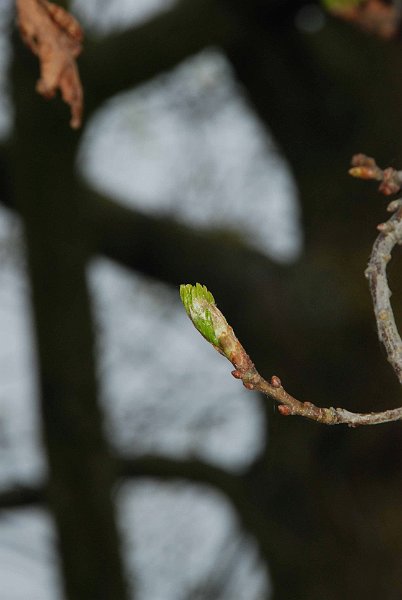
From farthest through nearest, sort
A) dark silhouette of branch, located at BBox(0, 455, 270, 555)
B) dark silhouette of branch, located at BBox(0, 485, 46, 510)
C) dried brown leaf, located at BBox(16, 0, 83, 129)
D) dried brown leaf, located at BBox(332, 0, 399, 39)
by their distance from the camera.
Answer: dark silhouette of branch, located at BBox(0, 485, 46, 510)
dark silhouette of branch, located at BBox(0, 455, 270, 555)
dried brown leaf, located at BBox(332, 0, 399, 39)
dried brown leaf, located at BBox(16, 0, 83, 129)

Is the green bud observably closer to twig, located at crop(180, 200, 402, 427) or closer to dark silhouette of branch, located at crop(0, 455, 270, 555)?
twig, located at crop(180, 200, 402, 427)

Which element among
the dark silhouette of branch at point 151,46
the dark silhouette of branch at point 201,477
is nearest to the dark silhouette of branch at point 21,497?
the dark silhouette of branch at point 201,477

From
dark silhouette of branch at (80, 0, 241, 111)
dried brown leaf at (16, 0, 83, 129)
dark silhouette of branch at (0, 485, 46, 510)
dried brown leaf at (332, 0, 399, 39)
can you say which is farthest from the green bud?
dark silhouette of branch at (0, 485, 46, 510)

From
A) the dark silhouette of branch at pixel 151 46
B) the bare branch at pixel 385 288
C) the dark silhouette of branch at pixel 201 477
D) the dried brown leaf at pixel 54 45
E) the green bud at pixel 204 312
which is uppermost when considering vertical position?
the bare branch at pixel 385 288

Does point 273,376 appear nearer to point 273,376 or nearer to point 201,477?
point 273,376

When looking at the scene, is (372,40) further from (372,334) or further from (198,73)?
(372,334)

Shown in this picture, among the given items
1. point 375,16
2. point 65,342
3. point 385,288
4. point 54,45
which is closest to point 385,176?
point 385,288

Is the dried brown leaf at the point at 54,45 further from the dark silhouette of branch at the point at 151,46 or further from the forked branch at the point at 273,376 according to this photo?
the dark silhouette of branch at the point at 151,46
